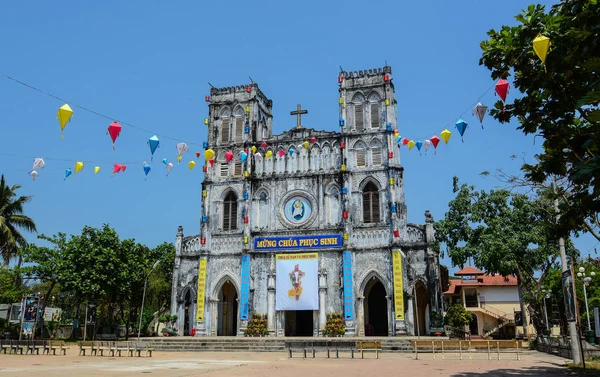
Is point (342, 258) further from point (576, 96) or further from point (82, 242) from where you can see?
point (576, 96)

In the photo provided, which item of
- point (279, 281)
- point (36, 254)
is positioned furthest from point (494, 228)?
point (36, 254)

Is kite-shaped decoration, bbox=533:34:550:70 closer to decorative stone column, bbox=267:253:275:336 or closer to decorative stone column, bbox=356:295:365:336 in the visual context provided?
decorative stone column, bbox=356:295:365:336

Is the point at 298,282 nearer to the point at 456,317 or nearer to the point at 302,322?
the point at 302,322

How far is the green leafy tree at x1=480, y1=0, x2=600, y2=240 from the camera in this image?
8047mm

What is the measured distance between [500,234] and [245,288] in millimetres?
15146

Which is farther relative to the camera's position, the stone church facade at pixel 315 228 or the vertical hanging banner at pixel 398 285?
the stone church facade at pixel 315 228

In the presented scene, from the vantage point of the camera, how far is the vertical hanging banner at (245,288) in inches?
1156

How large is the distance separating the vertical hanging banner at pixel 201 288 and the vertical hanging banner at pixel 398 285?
1139 cm

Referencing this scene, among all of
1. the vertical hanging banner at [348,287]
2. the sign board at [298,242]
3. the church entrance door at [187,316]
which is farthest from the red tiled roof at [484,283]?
the church entrance door at [187,316]

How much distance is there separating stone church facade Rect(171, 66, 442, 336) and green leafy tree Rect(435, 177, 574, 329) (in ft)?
10.8

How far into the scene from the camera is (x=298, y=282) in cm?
2912

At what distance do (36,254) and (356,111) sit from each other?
898 inches

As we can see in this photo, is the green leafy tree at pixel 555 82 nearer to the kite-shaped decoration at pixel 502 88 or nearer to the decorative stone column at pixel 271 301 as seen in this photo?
the kite-shaped decoration at pixel 502 88

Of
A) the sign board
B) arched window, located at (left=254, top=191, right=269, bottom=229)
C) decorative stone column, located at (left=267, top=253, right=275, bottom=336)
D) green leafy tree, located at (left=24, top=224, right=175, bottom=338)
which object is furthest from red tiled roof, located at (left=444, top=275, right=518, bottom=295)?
green leafy tree, located at (left=24, top=224, right=175, bottom=338)
